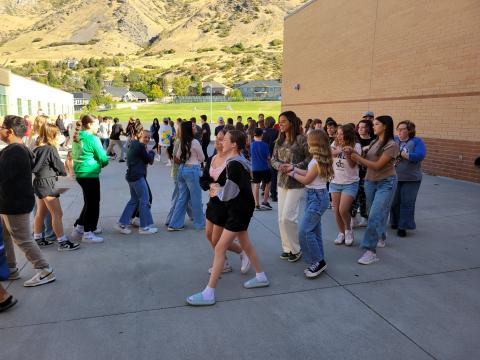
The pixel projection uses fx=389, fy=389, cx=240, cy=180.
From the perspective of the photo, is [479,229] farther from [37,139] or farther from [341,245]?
[37,139]

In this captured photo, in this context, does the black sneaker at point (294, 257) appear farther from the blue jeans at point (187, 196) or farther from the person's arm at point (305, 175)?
the blue jeans at point (187, 196)

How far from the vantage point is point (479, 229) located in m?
6.23

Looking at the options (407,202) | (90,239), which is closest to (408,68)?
(407,202)

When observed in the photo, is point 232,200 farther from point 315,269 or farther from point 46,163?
point 46,163

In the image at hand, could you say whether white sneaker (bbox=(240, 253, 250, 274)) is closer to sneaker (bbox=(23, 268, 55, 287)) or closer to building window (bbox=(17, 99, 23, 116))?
sneaker (bbox=(23, 268, 55, 287))

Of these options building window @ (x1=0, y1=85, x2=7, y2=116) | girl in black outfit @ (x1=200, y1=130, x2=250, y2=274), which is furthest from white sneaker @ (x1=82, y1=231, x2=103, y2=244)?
building window @ (x1=0, y1=85, x2=7, y2=116)

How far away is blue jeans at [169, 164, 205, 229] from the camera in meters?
6.23

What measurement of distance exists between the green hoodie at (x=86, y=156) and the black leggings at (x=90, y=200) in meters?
0.09

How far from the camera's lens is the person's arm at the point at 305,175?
4.19 meters

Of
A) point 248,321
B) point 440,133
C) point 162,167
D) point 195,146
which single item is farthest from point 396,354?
point 162,167

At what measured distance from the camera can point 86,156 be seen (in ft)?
18.1

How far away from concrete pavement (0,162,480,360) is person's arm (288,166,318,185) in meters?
1.14

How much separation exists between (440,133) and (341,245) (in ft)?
24.9

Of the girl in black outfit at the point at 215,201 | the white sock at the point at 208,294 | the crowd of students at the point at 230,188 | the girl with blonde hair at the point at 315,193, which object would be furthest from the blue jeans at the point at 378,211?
the white sock at the point at 208,294
